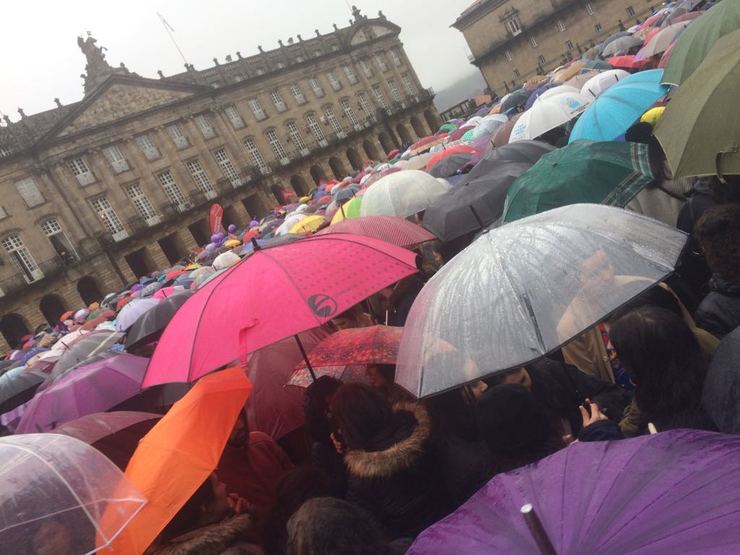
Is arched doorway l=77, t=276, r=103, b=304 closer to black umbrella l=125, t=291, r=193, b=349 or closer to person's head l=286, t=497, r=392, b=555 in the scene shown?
black umbrella l=125, t=291, r=193, b=349

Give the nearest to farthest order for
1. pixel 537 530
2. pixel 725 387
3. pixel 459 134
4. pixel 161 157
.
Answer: pixel 537 530 < pixel 725 387 < pixel 459 134 < pixel 161 157

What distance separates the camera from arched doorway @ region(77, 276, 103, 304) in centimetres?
3300

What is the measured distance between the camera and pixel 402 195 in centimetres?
629

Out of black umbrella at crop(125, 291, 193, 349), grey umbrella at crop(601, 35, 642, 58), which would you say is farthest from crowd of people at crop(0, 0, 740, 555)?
grey umbrella at crop(601, 35, 642, 58)

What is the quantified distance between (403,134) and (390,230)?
49.5 meters

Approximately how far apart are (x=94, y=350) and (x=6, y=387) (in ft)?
5.62

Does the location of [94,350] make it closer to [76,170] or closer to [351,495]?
[351,495]

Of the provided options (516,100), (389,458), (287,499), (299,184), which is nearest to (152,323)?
(287,499)

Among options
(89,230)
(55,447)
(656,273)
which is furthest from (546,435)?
(89,230)

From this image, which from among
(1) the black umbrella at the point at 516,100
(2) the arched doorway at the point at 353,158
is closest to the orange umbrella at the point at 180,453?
(1) the black umbrella at the point at 516,100

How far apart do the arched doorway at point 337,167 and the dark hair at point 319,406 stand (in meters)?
44.2

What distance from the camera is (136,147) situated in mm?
35500

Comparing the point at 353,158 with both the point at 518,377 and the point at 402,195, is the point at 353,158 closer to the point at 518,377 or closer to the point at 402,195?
the point at 402,195

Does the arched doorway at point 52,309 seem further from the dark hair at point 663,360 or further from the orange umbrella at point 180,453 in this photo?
the dark hair at point 663,360
